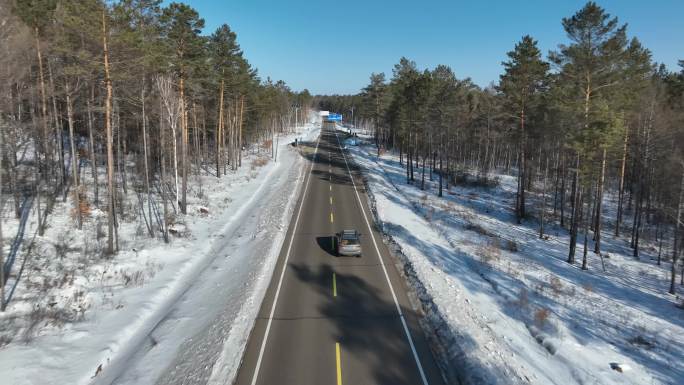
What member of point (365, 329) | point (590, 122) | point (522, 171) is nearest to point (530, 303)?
point (365, 329)

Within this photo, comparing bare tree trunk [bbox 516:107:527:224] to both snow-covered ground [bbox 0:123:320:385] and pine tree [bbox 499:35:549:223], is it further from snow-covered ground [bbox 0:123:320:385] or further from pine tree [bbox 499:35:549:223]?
snow-covered ground [bbox 0:123:320:385]

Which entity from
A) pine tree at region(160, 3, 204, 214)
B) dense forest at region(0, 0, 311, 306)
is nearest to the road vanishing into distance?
dense forest at region(0, 0, 311, 306)

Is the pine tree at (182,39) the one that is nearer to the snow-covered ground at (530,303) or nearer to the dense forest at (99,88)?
the dense forest at (99,88)

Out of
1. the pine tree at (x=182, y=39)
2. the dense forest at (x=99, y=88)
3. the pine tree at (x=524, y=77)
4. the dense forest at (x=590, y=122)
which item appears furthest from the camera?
the pine tree at (x=524, y=77)

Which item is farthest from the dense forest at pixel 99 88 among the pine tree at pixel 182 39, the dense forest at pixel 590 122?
the dense forest at pixel 590 122

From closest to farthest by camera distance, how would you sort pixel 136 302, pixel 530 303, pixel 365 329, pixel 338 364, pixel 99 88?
pixel 338 364 < pixel 365 329 < pixel 136 302 < pixel 530 303 < pixel 99 88

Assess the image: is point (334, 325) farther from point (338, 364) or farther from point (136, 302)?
point (136, 302)
